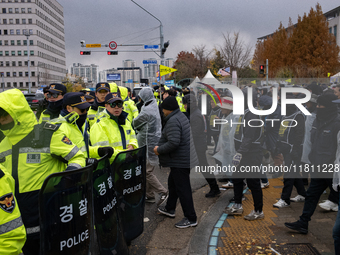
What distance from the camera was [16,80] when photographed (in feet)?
328

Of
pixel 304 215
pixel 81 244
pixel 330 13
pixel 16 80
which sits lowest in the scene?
pixel 304 215

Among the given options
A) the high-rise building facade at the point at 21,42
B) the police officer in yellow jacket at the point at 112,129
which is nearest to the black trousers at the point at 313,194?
the police officer in yellow jacket at the point at 112,129

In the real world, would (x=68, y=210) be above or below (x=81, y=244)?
above

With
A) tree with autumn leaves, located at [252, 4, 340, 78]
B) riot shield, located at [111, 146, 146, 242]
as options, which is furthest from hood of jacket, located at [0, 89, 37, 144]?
tree with autumn leaves, located at [252, 4, 340, 78]

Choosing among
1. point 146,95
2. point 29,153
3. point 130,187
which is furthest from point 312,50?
point 29,153

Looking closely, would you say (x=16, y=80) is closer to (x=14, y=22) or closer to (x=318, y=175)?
(x=14, y=22)

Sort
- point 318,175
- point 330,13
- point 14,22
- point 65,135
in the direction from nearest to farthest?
1. point 65,135
2. point 318,175
3. point 330,13
4. point 14,22

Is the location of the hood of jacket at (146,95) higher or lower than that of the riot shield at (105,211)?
higher

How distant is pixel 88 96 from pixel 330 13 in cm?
6745

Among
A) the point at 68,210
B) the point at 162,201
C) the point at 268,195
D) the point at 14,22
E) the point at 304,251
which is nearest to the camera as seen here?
the point at 68,210

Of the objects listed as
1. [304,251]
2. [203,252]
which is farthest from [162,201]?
[304,251]

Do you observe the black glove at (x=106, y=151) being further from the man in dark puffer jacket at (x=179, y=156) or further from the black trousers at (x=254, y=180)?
the black trousers at (x=254, y=180)

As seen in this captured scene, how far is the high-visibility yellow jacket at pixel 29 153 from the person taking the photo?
8.83 feet

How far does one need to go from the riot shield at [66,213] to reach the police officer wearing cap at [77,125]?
0.81 metres
